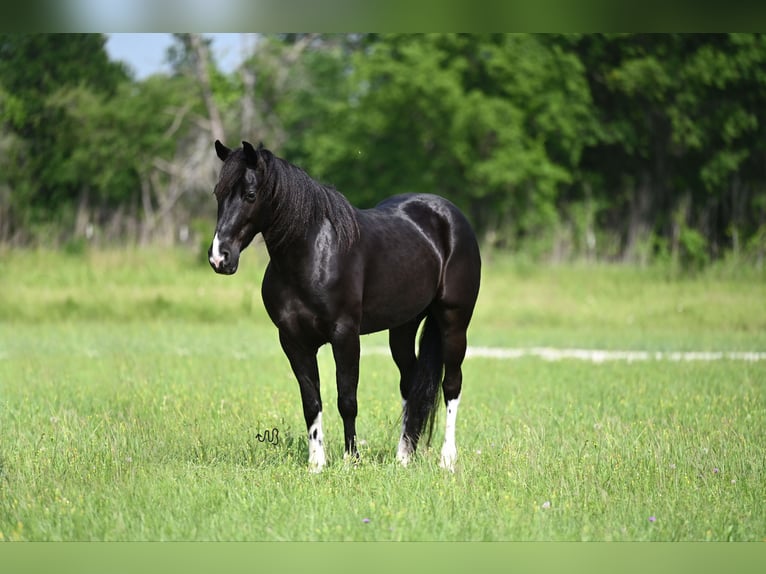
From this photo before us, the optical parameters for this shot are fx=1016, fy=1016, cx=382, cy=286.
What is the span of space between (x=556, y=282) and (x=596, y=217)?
25.0ft

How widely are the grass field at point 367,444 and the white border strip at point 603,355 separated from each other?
0.39 m

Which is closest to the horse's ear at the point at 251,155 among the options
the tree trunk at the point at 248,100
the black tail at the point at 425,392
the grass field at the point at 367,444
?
the grass field at the point at 367,444

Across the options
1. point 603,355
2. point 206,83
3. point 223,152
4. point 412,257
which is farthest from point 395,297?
point 206,83

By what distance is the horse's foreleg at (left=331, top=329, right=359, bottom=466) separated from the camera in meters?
6.80

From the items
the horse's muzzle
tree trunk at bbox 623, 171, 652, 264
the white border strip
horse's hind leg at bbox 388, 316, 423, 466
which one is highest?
the horse's muzzle

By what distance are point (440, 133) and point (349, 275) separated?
20755 mm

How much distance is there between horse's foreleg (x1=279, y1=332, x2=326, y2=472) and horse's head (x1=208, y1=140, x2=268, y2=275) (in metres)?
0.84

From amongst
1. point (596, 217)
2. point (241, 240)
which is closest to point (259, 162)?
point (241, 240)

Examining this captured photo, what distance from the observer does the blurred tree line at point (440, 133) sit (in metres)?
25.7

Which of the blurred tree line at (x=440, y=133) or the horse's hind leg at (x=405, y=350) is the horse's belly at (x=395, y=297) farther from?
the blurred tree line at (x=440, y=133)

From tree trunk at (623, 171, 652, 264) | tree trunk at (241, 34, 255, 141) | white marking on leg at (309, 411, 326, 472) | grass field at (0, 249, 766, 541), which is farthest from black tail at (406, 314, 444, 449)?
tree trunk at (241, 34, 255, 141)

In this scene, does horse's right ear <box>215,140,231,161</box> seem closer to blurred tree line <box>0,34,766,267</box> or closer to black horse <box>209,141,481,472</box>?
black horse <box>209,141,481,472</box>

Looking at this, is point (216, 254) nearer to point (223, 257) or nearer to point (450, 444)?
point (223, 257)
